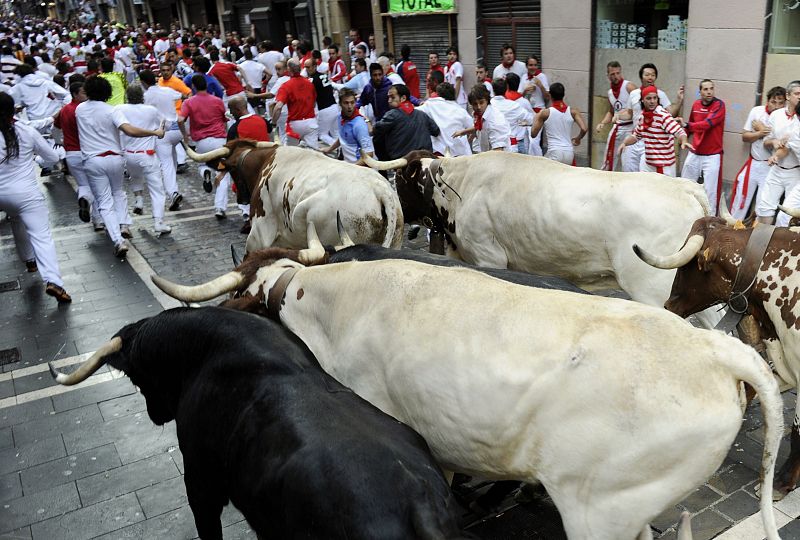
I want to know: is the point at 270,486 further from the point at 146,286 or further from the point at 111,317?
the point at 146,286

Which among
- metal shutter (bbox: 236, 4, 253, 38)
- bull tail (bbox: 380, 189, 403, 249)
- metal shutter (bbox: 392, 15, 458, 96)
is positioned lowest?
bull tail (bbox: 380, 189, 403, 249)

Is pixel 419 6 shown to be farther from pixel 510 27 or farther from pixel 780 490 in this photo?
pixel 780 490

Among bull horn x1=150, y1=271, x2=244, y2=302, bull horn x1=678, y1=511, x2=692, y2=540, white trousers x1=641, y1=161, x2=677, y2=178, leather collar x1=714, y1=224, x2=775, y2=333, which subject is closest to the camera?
bull horn x1=678, y1=511, x2=692, y2=540

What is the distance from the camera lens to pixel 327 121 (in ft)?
44.1

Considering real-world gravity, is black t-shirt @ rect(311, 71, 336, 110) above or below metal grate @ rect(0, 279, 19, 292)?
above

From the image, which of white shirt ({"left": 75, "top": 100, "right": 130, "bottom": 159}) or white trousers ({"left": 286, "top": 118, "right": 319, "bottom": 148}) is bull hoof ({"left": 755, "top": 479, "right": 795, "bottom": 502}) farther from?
white trousers ({"left": 286, "top": 118, "right": 319, "bottom": 148})

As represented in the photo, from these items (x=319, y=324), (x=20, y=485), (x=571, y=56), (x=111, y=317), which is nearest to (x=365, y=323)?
(x=319, y=324)

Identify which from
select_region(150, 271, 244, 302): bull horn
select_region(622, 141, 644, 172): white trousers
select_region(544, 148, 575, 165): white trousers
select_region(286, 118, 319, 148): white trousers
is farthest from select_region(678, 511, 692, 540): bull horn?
select_region(286, 118, 319, 148): white trousers

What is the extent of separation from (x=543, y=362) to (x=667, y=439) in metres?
0.58

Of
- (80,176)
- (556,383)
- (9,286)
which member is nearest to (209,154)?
(9,286)

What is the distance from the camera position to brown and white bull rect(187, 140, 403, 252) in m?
6.85

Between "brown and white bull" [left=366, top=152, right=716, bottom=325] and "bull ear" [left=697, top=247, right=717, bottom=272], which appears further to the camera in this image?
"brown and white bull" [left=366, top=152, right=716, bottom=325]

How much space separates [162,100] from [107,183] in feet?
9.60

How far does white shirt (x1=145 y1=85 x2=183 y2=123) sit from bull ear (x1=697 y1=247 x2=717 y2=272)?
9.64 m
